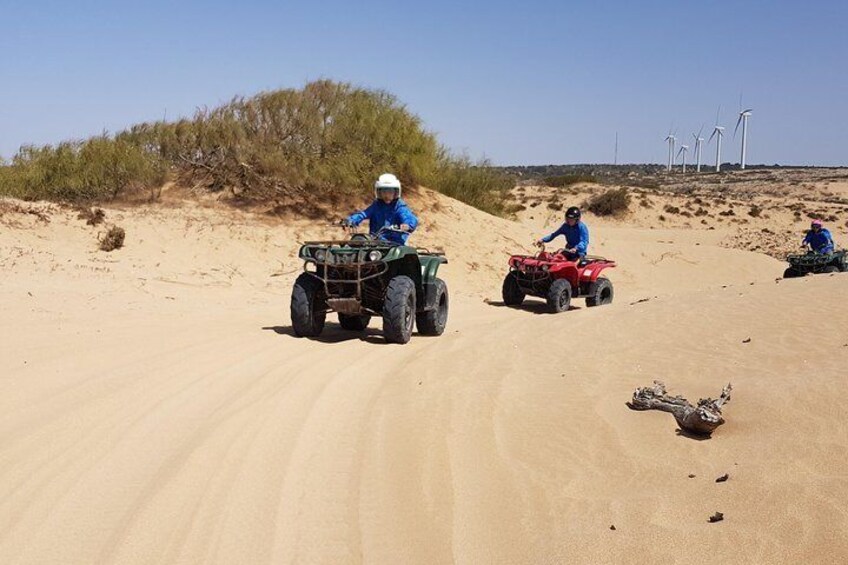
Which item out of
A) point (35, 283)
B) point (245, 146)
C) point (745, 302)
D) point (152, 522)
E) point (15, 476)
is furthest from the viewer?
point (245, 146)

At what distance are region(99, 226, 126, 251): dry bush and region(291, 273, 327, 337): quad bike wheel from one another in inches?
294

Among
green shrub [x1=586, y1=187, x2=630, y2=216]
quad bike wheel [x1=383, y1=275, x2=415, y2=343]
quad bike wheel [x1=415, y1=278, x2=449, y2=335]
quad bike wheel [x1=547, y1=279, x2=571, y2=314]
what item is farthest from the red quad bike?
green shrub [x1=586, y1=187, x2=630, y2=216]

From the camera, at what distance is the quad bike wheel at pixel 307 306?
813 centimetres

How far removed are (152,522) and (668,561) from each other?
2.12m

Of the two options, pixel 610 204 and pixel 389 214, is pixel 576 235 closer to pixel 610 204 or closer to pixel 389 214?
pixel 389 214

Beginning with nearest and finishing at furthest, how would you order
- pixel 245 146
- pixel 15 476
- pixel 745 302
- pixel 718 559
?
pixel 718 559 → pixel 15 476 → pixel 745 302 → pixel 245 146

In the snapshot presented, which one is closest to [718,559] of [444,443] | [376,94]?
[444,443]

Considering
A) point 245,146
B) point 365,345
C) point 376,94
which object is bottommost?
point 365,345

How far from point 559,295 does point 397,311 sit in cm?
502

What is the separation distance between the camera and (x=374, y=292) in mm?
8367

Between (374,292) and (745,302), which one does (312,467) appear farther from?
(745,302)

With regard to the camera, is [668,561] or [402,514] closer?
[668,561]

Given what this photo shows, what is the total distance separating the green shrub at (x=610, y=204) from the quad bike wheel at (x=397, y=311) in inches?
1264

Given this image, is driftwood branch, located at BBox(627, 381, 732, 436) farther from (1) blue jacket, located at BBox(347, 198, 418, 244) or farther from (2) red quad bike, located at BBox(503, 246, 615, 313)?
(2) red quad bike, located at BBox(503, 246, 615, 313)
